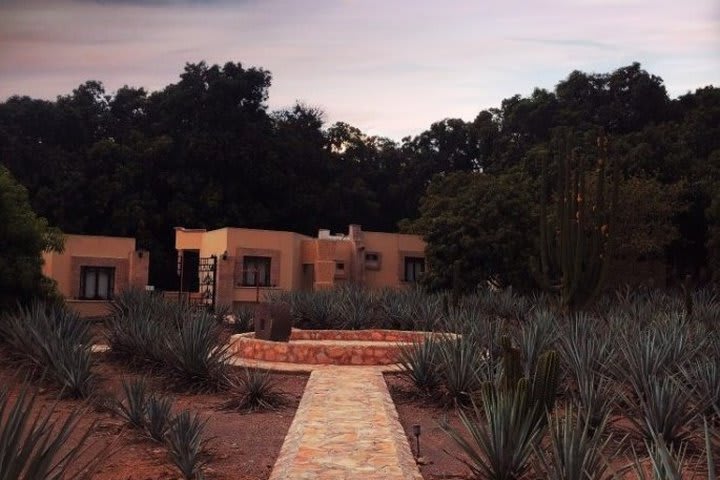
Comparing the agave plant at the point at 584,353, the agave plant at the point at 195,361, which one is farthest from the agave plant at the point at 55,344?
the agave plant at the point at 584,353

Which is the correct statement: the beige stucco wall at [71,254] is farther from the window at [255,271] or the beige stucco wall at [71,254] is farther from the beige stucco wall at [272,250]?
the window at [255,271]

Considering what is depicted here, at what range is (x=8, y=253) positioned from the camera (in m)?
13.2

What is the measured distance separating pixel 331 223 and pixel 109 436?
32.9 m

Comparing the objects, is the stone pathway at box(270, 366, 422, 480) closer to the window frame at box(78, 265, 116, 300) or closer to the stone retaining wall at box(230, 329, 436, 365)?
the stone retaining wall at box(230, 329, 436, 365)

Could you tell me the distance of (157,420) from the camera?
24.5 feet

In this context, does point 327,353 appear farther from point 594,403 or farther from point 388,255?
point 388,255

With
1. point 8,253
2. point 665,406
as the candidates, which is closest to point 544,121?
point 8,253

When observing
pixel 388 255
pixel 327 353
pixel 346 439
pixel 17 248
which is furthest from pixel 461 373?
pixel 388 255

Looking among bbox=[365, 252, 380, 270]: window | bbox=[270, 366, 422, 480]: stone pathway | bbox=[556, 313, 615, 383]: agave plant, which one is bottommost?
bbox=[270, 366, 422, 480]: stone pathway

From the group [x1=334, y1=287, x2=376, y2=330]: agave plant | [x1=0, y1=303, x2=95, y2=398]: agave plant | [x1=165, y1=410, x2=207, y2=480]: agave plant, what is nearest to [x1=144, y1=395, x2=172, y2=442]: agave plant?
[x1=165, y1=410, x2=207, y2=480]: agave plant

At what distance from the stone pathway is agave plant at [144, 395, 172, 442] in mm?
1213

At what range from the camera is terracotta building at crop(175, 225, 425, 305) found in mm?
27109

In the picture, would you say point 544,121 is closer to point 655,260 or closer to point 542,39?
point 655,260

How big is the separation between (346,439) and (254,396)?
3039 millimetres
